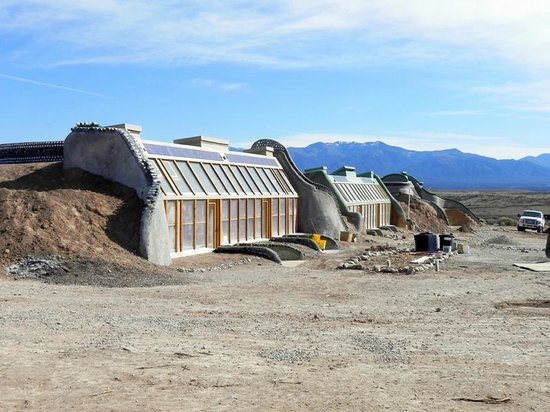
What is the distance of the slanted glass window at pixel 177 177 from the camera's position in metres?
28.4

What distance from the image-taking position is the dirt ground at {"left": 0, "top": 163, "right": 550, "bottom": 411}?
9.01 meters

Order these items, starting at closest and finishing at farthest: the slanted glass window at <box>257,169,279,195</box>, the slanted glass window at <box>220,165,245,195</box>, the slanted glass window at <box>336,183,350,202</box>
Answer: the slanted glass window at <box>220,165,245,195</box> → the slanted glass window at <box>257,169,279,195</box> → the slanted glass window at <box>336,183,350,202</box>

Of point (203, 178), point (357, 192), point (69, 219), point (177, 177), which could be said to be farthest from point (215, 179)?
point (357, 192)

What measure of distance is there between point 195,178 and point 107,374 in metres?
21.0

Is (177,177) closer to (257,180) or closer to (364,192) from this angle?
(257,180)

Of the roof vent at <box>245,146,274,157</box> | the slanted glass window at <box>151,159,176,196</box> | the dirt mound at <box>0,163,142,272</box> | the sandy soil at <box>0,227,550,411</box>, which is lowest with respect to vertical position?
the sandy soil at <box>0,227,550,411</box>

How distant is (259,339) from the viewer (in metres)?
12.7

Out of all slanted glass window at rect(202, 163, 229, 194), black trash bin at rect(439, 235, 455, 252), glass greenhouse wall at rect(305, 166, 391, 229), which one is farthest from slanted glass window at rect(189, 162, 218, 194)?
glass greenhouse wall at rect(305, 166, 391, 229)

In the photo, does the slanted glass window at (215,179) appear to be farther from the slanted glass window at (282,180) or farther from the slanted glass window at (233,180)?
the slanted glass window at (282,180)

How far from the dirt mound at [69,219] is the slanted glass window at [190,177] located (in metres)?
4.26

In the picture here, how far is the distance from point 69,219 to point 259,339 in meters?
12.1

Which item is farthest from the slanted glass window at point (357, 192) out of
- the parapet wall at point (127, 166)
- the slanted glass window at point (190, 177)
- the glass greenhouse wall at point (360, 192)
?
the parapet wall at point (127, 166)

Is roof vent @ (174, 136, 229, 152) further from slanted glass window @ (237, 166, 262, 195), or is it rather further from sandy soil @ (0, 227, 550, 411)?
→ sandy soil @ (0, 227, 550, 411)

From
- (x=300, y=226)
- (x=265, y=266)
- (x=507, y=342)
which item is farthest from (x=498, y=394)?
(x=300, y=226)
